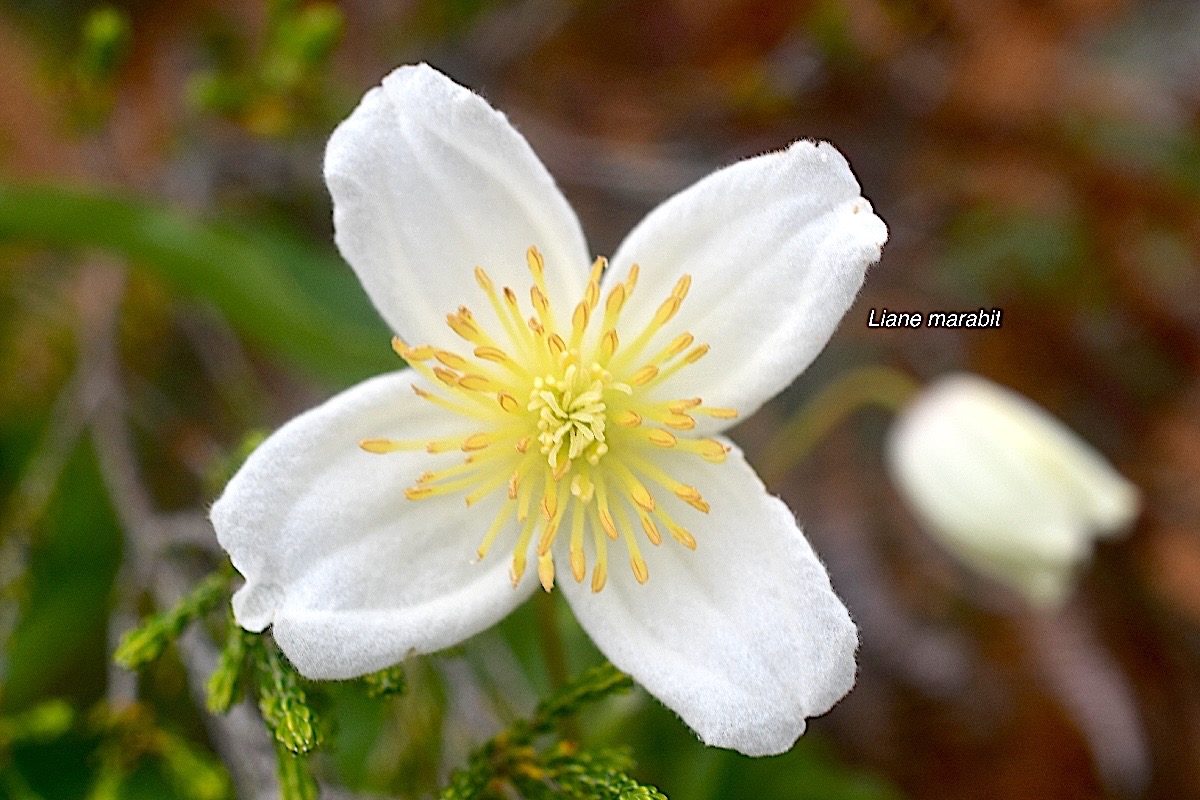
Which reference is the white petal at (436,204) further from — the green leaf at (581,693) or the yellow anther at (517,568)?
the green leaf at (581,693)

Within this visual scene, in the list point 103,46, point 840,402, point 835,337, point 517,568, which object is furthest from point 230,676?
point 835,337

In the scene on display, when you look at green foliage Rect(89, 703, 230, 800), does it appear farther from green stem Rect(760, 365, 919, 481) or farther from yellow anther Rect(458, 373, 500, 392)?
green stem Rect(760, 365, 919, 481)

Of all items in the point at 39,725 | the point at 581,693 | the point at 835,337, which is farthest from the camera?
the point at 835,337

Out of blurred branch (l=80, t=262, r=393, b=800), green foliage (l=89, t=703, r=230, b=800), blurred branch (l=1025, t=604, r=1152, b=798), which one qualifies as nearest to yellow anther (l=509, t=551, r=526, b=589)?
blurred branch (l=80, t=262, r=393, b=800)

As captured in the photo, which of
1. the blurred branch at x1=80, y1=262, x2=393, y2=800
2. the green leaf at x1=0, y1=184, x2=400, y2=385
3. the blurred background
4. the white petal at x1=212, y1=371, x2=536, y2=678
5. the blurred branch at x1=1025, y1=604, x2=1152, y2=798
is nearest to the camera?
the white petal at x1=212, y1=371, x2=536, y2=678

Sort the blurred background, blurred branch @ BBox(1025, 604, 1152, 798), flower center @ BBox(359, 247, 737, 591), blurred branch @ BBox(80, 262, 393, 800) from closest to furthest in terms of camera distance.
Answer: flower center @ BBox(359, 247, 737, 591) < blurred branch @ BBox(80, 262, 393, 800) < the blurred background < blurred branch @ BBox(1025, 604, 1152, 798)

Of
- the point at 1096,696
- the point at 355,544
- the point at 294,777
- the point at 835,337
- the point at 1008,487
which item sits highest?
the point at 355,544

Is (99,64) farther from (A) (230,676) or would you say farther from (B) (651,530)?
(B) (651,530)
